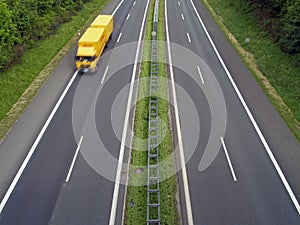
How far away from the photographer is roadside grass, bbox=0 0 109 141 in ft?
79.5

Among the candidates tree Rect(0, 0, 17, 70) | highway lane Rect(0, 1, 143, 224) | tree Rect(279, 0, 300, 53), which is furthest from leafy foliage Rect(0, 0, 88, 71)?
tree Rect(279, 0, 300, 53)

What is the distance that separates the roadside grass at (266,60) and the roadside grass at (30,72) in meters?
20.6

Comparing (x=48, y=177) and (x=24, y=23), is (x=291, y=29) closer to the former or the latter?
(x=48, y=177)

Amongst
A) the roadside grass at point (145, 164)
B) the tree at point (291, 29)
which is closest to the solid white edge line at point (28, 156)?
the roadside grass at point (145, 164)

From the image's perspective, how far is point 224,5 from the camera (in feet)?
165

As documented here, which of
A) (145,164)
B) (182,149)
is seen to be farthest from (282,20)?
(145,164)

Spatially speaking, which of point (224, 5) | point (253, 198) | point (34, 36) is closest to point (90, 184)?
point (253, 198)

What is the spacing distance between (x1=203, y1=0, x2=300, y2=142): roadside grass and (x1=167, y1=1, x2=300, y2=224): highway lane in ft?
4.36

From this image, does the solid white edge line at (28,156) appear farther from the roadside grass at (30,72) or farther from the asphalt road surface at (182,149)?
the roadside grass at (30,72)

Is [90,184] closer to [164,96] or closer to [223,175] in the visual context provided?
[223,175]

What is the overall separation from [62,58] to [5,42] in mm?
6043

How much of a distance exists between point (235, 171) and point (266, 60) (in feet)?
58.5

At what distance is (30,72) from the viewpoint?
29.1m

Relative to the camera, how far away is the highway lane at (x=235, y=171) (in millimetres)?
16125
